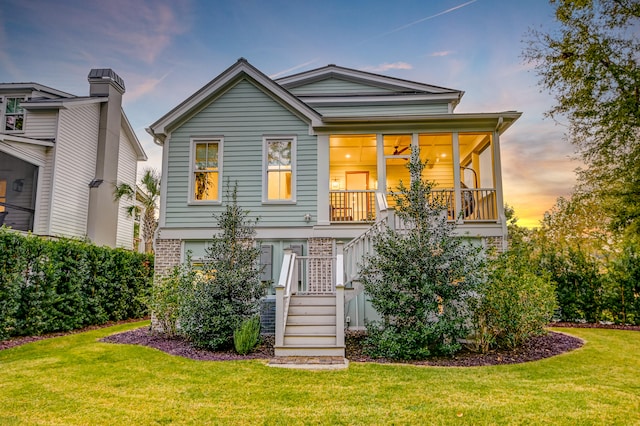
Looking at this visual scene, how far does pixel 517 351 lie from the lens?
7629 mm

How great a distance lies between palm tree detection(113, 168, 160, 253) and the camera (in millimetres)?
17391

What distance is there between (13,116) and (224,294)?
1387 centimetres

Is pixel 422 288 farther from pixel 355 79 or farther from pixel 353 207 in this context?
pixel 355 79

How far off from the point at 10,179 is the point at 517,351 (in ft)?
57.7

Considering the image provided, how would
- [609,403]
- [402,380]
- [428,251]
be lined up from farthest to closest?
[428,251] → [402,380] → [609,403]

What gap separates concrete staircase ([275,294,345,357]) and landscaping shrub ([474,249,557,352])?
286 centimetres

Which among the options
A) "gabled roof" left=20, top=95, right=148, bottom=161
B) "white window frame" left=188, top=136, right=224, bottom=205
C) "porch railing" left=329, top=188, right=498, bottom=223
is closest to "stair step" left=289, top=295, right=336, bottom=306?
"porch railing" left=329, top=188, right=498, bottom=223

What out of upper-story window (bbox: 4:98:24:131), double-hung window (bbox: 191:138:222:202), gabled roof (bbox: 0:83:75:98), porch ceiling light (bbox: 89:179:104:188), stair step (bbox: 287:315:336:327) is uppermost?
gabled roof (bbox: 0:83:75:98)

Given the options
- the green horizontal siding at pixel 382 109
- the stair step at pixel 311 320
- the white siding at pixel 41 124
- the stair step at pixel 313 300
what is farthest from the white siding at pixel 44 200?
the stair step at pixel 311 320

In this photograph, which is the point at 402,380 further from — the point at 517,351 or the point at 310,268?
the point at 310,268

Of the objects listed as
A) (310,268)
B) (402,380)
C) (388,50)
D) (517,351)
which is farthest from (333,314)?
(388,50)

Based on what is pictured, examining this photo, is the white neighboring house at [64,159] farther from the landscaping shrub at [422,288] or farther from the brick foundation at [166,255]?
the landscaping shrub at [422,288]

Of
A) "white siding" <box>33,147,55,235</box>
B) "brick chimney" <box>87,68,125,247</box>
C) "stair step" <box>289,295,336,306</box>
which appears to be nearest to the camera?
"stair step" <box>289,295,336,306</box>

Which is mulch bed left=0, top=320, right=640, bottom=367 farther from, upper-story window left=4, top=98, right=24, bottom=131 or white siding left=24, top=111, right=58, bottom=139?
upper-story window left=4, top=98, right=24, bottom=131
